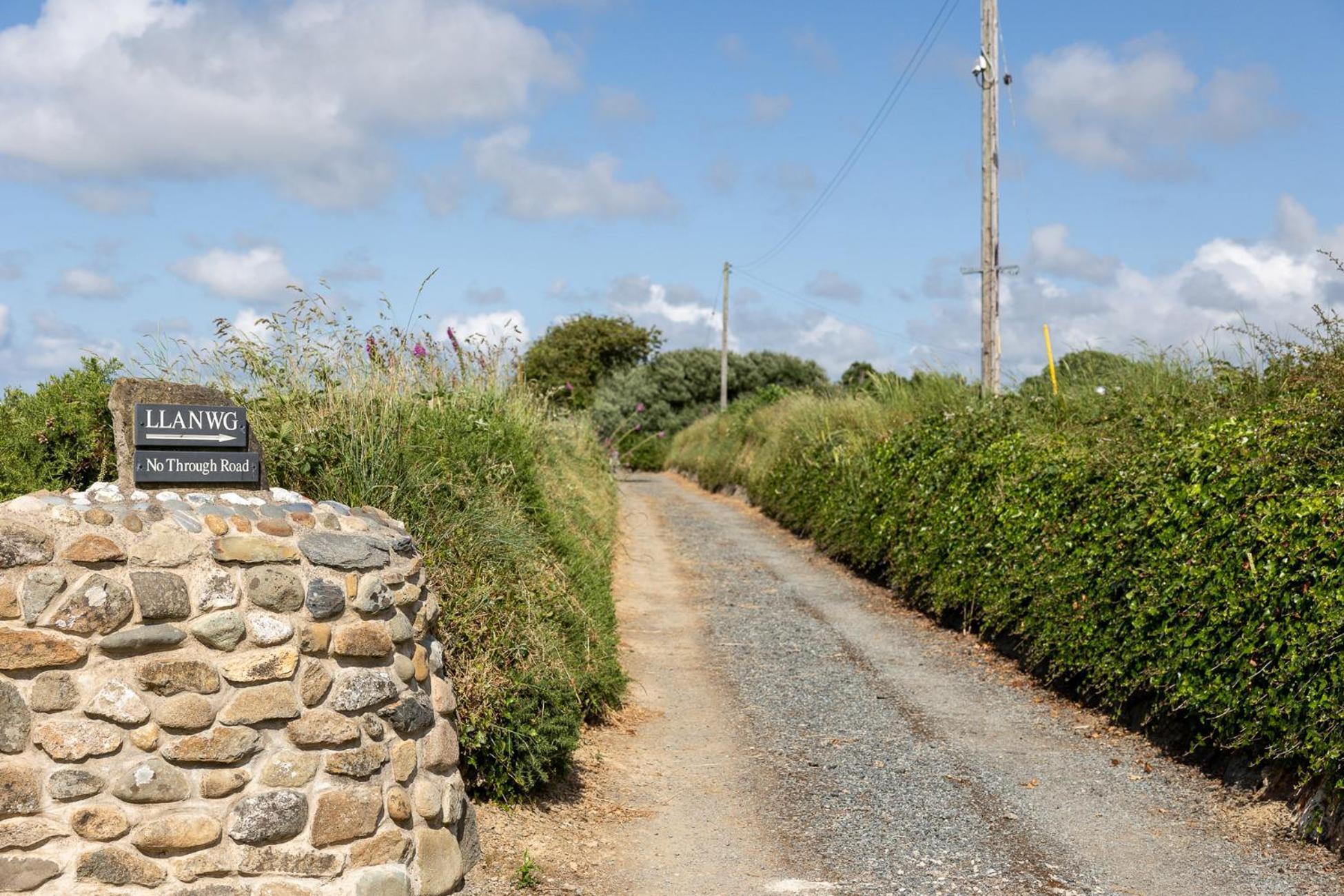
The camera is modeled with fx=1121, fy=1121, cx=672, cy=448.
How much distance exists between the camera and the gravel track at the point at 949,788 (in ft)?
18.1

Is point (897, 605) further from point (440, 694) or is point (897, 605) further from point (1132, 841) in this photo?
point (440, 694)

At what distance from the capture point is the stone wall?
4406 mm

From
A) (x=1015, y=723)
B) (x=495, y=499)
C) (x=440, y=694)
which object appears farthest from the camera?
(x=1015, y=723)

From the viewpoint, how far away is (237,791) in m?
4.62

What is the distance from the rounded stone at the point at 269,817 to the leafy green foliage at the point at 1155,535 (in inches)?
188

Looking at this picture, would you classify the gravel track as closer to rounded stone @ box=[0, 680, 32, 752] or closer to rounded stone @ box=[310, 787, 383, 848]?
rounded stone @ box=[310, 787, 383, 848]

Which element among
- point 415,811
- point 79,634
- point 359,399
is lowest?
point 415,811

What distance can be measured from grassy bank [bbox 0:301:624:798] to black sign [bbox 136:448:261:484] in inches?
46.2

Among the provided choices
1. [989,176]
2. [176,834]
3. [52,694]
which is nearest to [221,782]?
[176,834]

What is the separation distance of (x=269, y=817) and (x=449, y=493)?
2.62 m

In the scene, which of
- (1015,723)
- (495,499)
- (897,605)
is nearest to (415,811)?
(495,499)

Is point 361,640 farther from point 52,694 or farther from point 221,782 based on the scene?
point 52,694

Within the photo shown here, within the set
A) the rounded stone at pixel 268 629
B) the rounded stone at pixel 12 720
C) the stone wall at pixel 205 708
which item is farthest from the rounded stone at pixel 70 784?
the rounded stone at pixel 268 629

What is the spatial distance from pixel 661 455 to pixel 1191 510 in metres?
30.9
